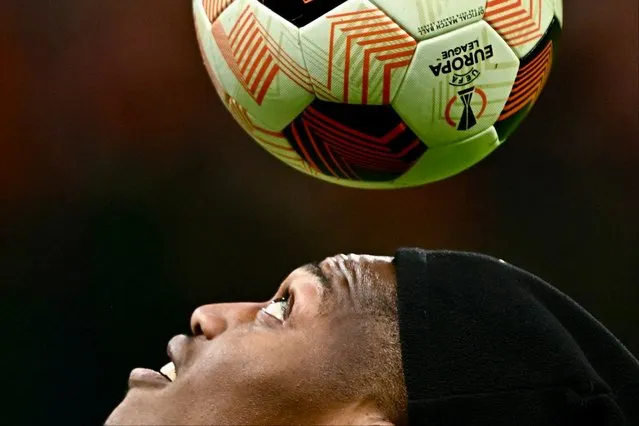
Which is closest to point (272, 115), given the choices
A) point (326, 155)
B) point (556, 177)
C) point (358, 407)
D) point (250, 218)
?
point (326, 155)

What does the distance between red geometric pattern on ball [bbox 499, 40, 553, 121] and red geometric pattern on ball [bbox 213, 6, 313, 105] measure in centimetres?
44

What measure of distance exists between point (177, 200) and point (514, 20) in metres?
2.50

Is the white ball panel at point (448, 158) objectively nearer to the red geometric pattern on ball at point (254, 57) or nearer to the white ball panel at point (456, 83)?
the white ball panel at point (456, 83)

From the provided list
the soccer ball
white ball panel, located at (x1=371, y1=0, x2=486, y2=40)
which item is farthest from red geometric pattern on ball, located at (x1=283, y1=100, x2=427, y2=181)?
white ball panel, located at (x1=371, y1=0, x2=486, y2=40)

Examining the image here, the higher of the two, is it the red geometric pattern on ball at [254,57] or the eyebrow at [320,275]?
the red geometric pattern on ball at [254,57]

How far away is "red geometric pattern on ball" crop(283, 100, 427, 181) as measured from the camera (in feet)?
6.57

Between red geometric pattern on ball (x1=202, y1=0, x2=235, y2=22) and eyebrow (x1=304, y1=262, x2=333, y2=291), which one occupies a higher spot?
red geometric pattern on ball (x1=202, y1=0, x2=235, y2=22)

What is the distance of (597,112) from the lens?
4359mm

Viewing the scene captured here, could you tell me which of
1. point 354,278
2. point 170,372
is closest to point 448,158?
point 354,278

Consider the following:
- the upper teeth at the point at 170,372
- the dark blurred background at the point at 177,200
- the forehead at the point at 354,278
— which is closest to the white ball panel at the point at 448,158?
the forehead at the point at 354,278

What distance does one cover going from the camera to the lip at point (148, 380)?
1686 millimetres

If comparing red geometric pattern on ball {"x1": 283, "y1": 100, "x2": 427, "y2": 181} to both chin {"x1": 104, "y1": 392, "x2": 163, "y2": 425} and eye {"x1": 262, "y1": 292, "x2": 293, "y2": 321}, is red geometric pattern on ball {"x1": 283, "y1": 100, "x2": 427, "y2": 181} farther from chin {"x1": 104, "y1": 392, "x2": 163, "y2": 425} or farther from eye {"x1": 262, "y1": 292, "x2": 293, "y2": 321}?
chin {"x1": 104, "y1": 392, "x2": 163, "y2": 425}

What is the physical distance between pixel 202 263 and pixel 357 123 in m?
2.33

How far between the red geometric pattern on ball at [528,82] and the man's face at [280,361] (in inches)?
22.4
